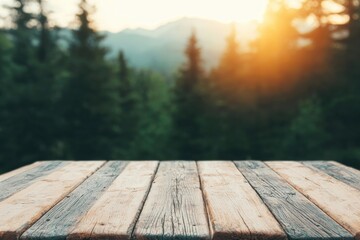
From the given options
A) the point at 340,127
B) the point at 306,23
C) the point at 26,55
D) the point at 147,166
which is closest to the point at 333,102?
the point at 340,127

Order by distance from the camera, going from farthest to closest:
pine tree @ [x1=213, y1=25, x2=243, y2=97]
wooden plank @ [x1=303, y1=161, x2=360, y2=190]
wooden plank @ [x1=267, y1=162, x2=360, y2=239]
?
pine tree @ [x1=213, y1=25, x2=243, y2=97], wooden plank @ [x1=303, y1=161, x2=360, y2=190], wooden plank @ [x1=267, y1=162, x2=360, y2=239]

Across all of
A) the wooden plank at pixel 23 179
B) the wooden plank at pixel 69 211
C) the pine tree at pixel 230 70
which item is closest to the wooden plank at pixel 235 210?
the wooden plank at pixel 69 211

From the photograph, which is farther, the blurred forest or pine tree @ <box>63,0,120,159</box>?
pine tree @ <box>63,0,120,159</box>

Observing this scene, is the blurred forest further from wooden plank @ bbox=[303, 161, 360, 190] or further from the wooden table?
the wooden table

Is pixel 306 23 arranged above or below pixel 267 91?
above

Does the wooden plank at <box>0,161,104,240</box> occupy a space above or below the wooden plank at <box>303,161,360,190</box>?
above

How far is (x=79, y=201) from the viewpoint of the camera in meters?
2.02

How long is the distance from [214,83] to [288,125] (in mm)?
5878

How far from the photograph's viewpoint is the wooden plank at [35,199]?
1.63m

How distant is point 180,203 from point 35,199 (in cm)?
61

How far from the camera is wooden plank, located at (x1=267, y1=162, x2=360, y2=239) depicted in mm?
1769

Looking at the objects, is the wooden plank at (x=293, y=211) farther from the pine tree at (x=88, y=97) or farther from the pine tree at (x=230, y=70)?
the pine tree at (x=230, y=70)

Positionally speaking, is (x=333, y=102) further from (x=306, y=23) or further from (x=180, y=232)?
(x=180, y=232)

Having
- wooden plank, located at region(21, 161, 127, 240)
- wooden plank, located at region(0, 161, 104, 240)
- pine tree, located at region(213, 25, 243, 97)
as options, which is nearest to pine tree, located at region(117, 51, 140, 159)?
pine tree, located at region(213, 25, 243, 97)
